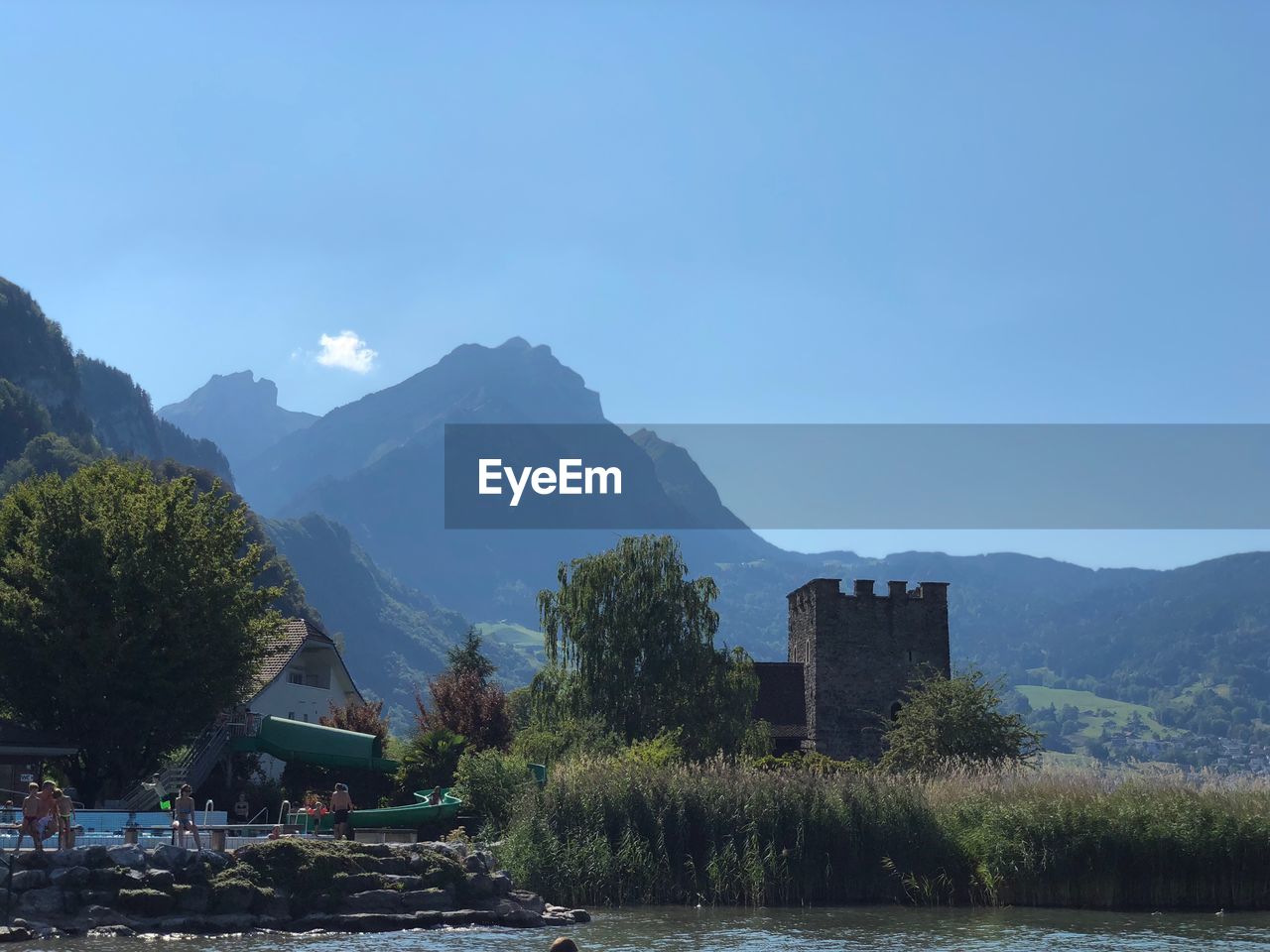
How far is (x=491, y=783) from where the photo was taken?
1585 inches

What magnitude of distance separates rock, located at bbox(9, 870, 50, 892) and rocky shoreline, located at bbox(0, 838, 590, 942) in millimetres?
21

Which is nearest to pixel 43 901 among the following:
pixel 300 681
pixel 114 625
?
pixel 114 625

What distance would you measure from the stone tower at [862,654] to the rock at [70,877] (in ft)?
144

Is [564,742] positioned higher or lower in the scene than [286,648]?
lower

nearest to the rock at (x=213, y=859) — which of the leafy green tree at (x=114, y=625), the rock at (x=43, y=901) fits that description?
the rock at (x=43, y=901)

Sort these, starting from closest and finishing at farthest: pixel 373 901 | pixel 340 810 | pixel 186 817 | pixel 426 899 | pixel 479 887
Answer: pixel 186 817
pixel 373 901
pixel 426 899
pixel 479 887
pixel 340 810

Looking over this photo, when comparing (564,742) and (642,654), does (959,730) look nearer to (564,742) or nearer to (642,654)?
(642,654)

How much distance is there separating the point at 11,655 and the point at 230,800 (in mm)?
9810

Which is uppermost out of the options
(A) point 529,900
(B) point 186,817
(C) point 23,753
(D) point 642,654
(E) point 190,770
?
(D) point 642,654

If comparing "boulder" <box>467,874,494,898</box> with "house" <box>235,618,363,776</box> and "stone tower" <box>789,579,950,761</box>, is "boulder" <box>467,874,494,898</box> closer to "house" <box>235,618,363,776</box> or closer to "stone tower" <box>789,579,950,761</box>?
"house" <box>235,618,363,776</box>

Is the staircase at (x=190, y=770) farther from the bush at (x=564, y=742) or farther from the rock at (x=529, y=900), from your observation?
the rock at (x=529, y=900)

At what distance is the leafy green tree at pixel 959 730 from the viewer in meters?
52.5

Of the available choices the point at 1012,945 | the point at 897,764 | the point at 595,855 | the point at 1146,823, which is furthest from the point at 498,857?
the point at 897,764

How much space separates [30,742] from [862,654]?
135ft
